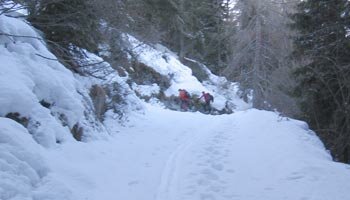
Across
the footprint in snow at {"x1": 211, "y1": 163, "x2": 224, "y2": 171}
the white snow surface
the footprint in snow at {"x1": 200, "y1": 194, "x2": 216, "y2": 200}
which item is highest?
the white snow surface

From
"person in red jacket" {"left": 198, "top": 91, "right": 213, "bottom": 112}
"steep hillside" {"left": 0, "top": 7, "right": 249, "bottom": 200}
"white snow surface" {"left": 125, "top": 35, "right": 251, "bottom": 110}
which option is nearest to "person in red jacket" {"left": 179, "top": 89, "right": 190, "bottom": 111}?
"white snow surface" {"left": 125, "top": 35, "right": 251, "bottom": 110}

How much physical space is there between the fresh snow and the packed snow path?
0.7 inches

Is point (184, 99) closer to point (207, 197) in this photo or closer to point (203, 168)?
point (203, 168)

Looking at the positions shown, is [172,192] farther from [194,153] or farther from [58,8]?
[58,8]

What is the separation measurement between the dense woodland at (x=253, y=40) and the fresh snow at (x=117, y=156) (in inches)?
35.2

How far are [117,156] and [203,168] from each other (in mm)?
2046

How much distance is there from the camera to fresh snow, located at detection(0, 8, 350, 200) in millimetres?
6566

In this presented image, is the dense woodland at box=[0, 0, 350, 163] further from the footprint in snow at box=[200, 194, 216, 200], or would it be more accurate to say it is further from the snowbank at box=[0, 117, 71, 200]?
the footprint in snow at box=[200, 194, 216, 200]

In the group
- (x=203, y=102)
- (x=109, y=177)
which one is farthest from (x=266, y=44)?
(x=109, y=177)

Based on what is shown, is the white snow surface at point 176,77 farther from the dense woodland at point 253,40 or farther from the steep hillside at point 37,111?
the steep hillside at point 37,111

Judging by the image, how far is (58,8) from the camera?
1164 cm

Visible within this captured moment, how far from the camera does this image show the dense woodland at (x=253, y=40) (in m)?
10.9

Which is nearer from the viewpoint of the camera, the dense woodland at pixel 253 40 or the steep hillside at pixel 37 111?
the steep hillside at pixel 37 111

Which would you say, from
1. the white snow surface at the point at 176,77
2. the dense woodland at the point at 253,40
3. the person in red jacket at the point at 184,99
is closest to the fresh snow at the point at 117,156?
the dense woodland at the point at 253,40
